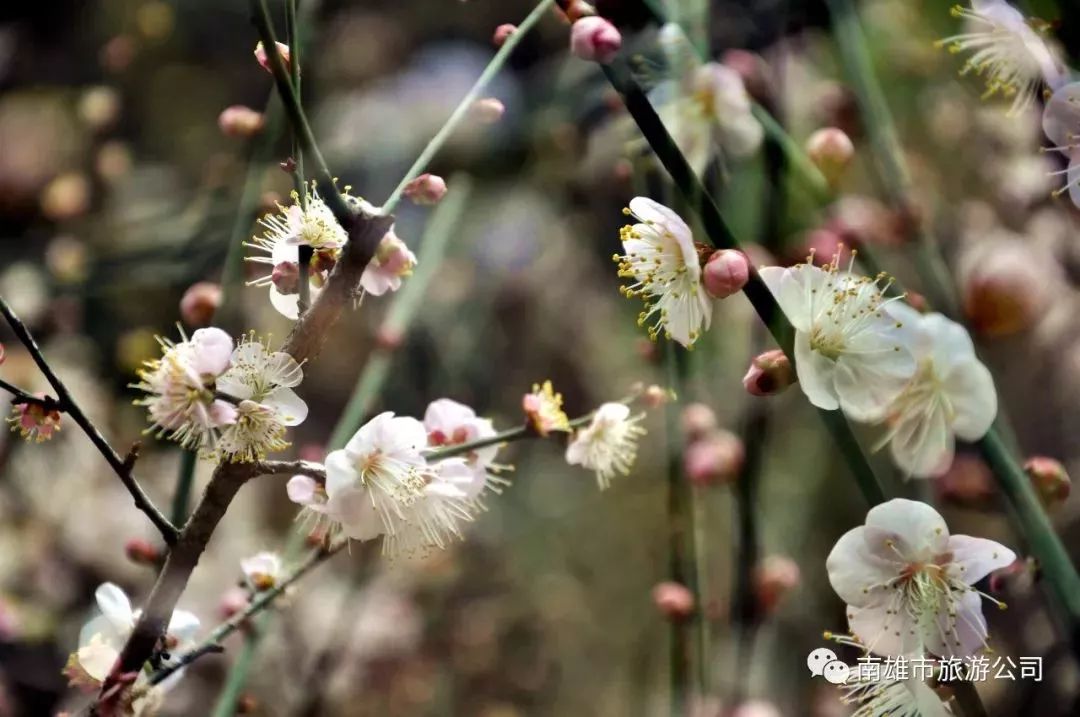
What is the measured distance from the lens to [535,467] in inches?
31.9

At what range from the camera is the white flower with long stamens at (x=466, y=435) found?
388mm

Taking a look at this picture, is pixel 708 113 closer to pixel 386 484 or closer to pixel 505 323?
pixel 386 484

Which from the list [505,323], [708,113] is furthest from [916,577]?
[505,323]

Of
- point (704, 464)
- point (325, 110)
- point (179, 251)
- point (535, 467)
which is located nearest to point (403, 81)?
point (325, 110)

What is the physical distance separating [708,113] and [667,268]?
0.21 meters

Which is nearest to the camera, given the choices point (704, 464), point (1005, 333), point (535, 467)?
point (704, 464)

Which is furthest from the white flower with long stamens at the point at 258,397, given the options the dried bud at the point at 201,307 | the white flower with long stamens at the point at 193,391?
the dried bud at the point at 201,307

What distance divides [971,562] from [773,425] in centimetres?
43

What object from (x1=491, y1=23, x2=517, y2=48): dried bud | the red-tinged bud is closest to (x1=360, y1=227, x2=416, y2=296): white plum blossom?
(x1=491, y1=23, x2=517, y2=48): dried bud

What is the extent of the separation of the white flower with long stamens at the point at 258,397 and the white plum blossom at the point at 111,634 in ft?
0.30

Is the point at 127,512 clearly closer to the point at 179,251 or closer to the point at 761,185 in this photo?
the point at 179,251

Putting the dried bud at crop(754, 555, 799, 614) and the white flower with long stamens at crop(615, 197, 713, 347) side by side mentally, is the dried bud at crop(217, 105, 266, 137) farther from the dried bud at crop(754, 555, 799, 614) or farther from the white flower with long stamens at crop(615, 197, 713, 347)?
the dried bud at crop(754, 555, 799, 614)

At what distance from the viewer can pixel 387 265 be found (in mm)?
344

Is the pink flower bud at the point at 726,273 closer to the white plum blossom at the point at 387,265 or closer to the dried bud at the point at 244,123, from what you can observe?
the white plum blossom at the point at 387,265
